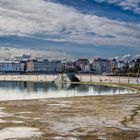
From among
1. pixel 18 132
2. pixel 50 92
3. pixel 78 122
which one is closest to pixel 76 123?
pixel 78 122

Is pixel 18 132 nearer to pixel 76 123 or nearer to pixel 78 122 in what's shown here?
pixel 76 123

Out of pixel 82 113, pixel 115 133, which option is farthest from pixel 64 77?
pixel 115 133

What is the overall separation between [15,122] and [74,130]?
4.47 metres

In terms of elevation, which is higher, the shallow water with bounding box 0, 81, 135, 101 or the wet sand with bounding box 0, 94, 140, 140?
the wet sand with bounding box 0, 94, 140, 140

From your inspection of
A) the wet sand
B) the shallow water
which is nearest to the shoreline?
the wet sand

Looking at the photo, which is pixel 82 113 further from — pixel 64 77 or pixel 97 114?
pixel 64 77

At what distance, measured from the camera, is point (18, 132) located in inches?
789

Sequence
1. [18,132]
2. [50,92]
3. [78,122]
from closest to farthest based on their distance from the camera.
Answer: [18,132] < [78,122] < [50,92]

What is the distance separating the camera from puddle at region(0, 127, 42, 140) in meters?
19.0

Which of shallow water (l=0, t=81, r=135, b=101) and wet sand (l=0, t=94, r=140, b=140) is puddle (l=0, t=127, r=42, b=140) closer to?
wet sand (l=0, t=94, r=140, b=140)

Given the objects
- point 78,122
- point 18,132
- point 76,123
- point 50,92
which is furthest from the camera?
point 50,92

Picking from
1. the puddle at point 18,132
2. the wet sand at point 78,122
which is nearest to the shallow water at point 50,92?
the wet sand at point 78,122

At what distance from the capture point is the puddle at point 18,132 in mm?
19031

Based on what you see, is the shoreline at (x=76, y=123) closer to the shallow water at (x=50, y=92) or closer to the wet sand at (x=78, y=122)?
the wet sand at (x=78, y=122)
